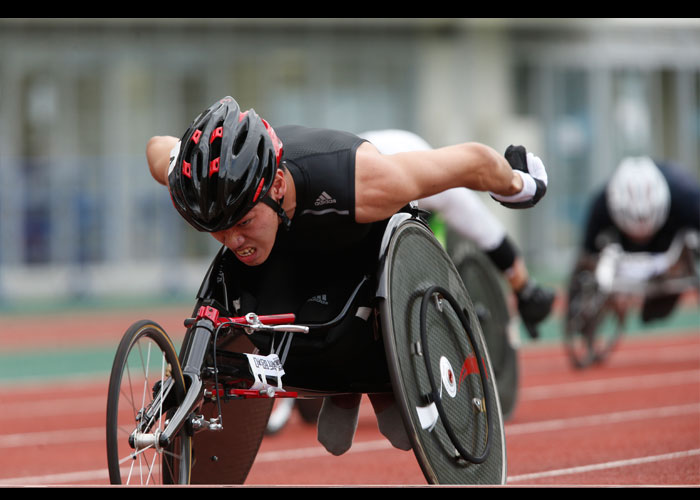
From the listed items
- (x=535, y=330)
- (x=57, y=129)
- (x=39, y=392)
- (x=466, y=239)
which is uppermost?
(x=57, y=129)

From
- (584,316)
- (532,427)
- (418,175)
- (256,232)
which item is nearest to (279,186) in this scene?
(256,232)

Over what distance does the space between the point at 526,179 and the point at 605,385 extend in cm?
568

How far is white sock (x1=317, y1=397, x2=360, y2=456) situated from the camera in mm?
4633

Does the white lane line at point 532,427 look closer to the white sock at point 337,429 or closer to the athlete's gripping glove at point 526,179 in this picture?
the white sock at point 337,429

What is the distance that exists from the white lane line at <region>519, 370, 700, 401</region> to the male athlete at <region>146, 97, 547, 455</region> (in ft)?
16.8

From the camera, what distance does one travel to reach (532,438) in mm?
7043

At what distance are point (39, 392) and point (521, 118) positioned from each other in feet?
52.6

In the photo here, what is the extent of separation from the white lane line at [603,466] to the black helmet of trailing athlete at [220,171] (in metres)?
2.16

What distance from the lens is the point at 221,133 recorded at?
3.96m

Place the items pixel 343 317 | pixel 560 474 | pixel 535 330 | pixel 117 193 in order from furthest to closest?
pixel 117 193
pixel 535 330
pixel 560 474
pixel 343 317

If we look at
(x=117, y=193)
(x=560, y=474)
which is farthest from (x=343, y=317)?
(x=117, y=193)

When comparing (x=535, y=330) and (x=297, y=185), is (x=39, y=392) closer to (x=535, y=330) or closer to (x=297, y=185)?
(x=535, y=330)

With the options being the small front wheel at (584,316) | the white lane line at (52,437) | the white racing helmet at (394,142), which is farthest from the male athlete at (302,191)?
the small front wheel at (584,316)

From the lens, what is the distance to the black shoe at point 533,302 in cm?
676
